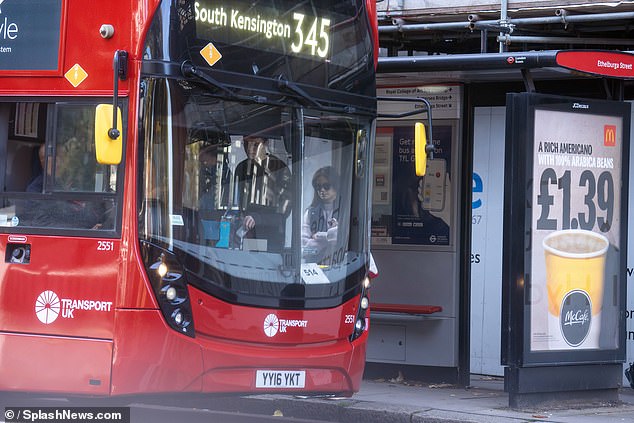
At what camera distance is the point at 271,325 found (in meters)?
8.37

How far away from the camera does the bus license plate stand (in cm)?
831

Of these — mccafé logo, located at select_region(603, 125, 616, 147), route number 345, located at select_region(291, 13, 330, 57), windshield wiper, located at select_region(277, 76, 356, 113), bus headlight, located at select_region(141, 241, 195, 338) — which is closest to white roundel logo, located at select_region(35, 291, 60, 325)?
bus headlight, located at select_region(141, 241, 195, 338)

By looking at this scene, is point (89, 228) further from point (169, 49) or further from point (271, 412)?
point (271, 412)

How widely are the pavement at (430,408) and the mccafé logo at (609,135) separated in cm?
231

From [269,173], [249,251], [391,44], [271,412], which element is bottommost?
[271,412]

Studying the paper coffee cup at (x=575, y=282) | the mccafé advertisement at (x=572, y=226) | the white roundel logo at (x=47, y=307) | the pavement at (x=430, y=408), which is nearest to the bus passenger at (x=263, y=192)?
the white roundel logo at (x=47, y=307)

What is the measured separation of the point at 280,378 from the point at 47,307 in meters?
1.70

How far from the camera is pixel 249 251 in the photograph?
27.2 feet

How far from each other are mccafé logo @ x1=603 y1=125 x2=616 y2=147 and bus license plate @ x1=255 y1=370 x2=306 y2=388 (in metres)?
3.79

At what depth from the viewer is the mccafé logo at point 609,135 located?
10.5 metres

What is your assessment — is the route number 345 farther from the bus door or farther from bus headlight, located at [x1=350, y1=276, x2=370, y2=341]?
bus headlight, located at [x1=350, y1=276, x2=370, y2=341]

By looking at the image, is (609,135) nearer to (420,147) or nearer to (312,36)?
(420,147)

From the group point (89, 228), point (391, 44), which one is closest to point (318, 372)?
point (89, 228)

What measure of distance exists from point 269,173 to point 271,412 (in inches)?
117
